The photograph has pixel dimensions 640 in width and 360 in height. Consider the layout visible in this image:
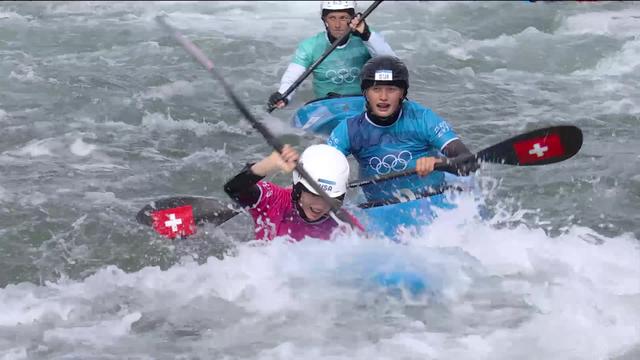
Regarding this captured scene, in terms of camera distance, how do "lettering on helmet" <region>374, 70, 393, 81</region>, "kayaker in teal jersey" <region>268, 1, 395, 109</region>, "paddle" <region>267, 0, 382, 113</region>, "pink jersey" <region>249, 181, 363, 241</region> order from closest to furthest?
"pink jersey" <region>249, 181, 363, 241</region> → "lettering on helmet" <region>374, 70, 393, 81</region> → "paddle" <region>267, 0, 382, 113</region> → "kayaker in teal jersey" <region>268, 1, 395, 109</region>

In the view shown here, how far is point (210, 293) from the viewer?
17.2 feet

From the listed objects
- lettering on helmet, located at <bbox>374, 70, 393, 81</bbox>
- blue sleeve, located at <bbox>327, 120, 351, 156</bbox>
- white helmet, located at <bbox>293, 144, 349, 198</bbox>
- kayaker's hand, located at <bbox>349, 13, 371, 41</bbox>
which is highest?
kayaker's hand, located at <bbox>349, 13, 371, 41</bbox>

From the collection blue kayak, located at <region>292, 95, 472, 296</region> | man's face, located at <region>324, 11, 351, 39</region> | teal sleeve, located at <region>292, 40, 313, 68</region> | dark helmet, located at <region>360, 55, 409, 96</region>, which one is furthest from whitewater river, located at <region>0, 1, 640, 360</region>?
man's face, located at <region>324, 11, 351, 39</region>

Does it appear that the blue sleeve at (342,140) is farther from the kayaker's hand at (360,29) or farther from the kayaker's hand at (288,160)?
the kayaker's hand at (360,29)

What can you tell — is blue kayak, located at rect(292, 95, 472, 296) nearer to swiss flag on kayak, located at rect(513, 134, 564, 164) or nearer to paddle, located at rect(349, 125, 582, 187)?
paddle, located at rect(349, 125, 582, 187)

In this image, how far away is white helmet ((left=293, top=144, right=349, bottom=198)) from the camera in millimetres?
5172

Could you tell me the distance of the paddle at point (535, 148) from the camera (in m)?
5.75

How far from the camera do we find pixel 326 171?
204 inches

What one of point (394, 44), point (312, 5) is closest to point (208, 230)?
point (394, 44)

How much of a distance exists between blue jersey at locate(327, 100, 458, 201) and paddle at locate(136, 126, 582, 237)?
25 centimetres

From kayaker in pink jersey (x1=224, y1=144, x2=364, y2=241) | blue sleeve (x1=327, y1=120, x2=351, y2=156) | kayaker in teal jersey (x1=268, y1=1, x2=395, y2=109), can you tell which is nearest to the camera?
kayaker in pink jersey (x1=224, y1=144, x2=364, y2=241)

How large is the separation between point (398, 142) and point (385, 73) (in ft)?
1.68

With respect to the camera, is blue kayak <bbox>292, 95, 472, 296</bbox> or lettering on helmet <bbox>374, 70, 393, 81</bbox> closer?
blue kayak <bbox>292, 95, 472, 296</bbox>

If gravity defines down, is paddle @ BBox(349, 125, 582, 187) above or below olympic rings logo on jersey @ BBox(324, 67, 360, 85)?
below
